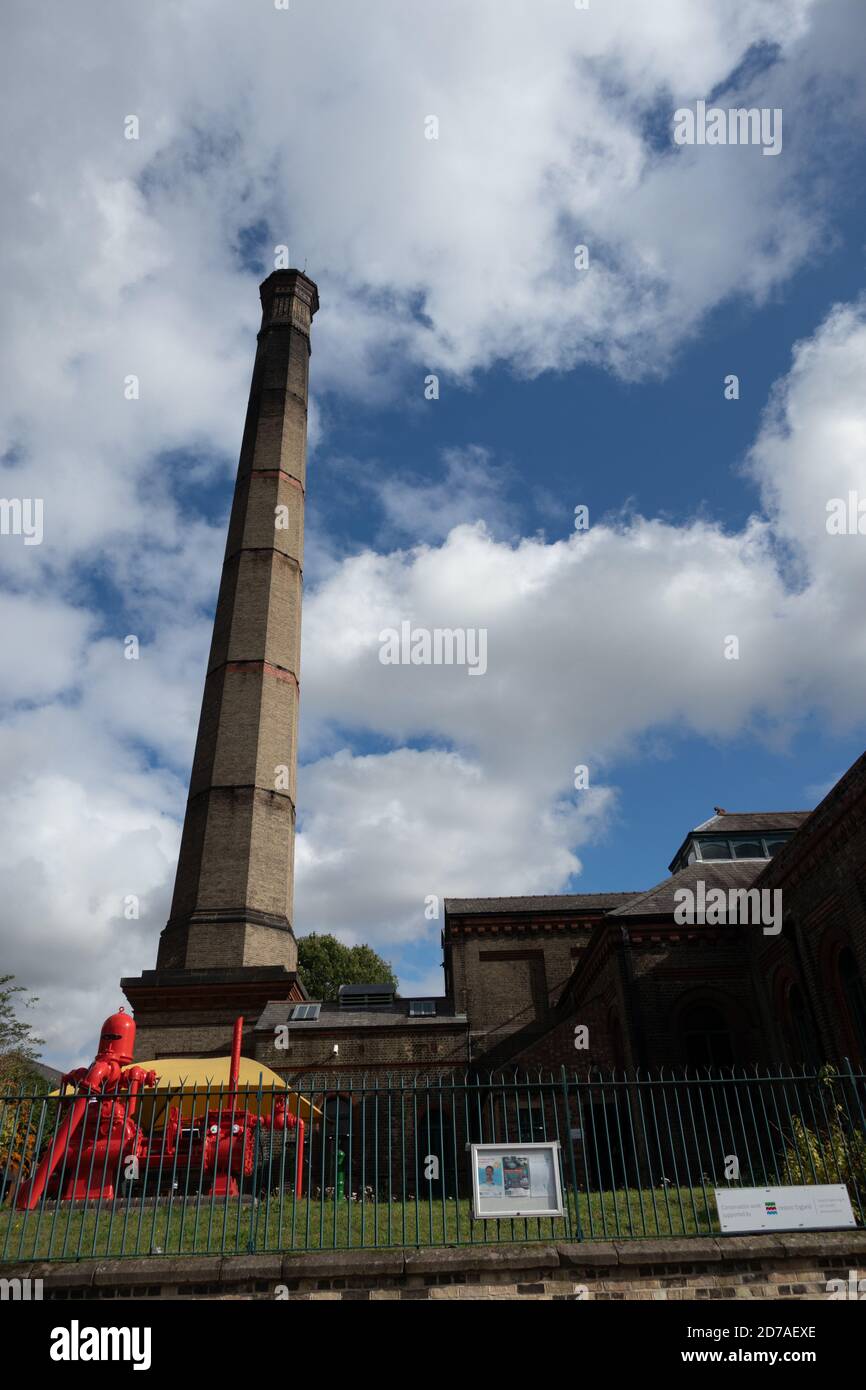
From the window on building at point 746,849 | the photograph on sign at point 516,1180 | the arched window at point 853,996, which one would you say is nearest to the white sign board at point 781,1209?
the photograph on sign at point 516,1180

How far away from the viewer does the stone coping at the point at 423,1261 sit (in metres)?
7.27

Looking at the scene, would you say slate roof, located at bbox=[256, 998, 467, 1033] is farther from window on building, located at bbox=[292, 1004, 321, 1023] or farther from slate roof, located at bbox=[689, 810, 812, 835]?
slate roof, located at bbox=[689, 810, 812, 835]

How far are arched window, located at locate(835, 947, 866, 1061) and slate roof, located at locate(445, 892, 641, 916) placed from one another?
13745 millimetres

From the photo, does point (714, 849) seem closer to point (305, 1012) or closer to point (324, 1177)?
point (305, 1012)

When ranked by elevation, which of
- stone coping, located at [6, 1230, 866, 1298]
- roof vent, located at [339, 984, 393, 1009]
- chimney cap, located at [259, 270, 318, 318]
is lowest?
stone coping, located at [6, 1230, 866, 1298]

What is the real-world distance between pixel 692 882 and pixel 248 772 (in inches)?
541

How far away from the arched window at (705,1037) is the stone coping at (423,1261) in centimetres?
1083

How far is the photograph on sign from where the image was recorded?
7.88 metres

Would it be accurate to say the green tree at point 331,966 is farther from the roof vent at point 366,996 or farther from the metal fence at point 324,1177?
the metal fence at point 324,1177

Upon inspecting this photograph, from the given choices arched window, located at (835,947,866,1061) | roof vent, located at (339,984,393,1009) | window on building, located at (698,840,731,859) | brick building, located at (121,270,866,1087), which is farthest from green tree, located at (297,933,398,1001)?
arched window, located at (835,947,866,1061)

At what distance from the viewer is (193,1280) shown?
23.9 ft
